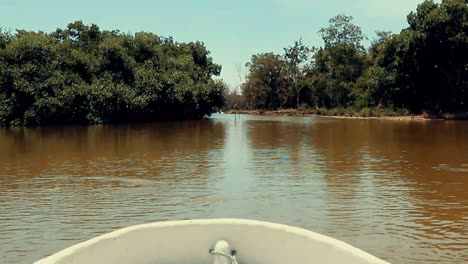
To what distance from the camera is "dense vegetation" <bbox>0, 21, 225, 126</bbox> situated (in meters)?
29.7

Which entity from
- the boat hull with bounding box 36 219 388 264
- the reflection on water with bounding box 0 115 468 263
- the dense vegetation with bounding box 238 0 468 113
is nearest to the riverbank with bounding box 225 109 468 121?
the dense vegetation with bounding box 238 0 468 113

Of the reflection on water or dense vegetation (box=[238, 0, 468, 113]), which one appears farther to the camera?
dense vegetation (box=[238, 0, 468, 113])

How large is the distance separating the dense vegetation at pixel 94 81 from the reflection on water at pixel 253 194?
653 inches

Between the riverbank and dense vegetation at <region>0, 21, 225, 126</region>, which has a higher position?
dense vegetation at <region>0, 21, 225, 126</region>

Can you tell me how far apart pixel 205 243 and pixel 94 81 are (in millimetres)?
30786

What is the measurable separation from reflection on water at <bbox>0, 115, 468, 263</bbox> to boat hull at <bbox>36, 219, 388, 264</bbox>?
6.24ft

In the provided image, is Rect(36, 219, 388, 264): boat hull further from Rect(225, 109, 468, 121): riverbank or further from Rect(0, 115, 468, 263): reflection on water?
Rect(225, 109, 468, 121): riverbank

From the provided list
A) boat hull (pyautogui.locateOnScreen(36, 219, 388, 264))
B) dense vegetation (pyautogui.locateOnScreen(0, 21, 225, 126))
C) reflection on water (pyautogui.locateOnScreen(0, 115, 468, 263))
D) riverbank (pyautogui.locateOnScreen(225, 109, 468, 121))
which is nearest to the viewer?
boat hull (pyautogui.locateOnScreen(36, 219, 388, 264))

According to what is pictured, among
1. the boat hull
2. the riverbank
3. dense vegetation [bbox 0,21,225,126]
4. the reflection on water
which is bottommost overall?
the reflection on water

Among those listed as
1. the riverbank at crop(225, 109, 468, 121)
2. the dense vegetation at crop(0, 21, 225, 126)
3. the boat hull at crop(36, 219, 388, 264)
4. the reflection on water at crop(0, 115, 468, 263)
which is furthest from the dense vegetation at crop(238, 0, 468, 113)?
the boat hull at crop(36, 219, 388, 264)

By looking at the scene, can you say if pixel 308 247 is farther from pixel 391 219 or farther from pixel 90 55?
pixel 90 55

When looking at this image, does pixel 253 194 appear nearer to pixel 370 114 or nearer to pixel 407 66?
pixel 407 66

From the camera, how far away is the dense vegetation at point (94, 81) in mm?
29672

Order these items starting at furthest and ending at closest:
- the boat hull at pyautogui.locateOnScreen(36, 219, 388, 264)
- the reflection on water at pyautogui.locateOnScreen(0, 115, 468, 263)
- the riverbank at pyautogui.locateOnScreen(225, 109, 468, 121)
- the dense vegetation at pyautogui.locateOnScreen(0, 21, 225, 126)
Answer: the riverbank at pyautogui.locateOnScreen(225, 109, 468, 121) → the dense vegetation at pyautogui.locateOnScreen(0, 21, 225, 126) → the reflection on water at pyautogui.locateOnScreen(0, 115, 468, 263) → the boat hull at pyautogui.locateOnScreen(36, 219, 388, 264)
